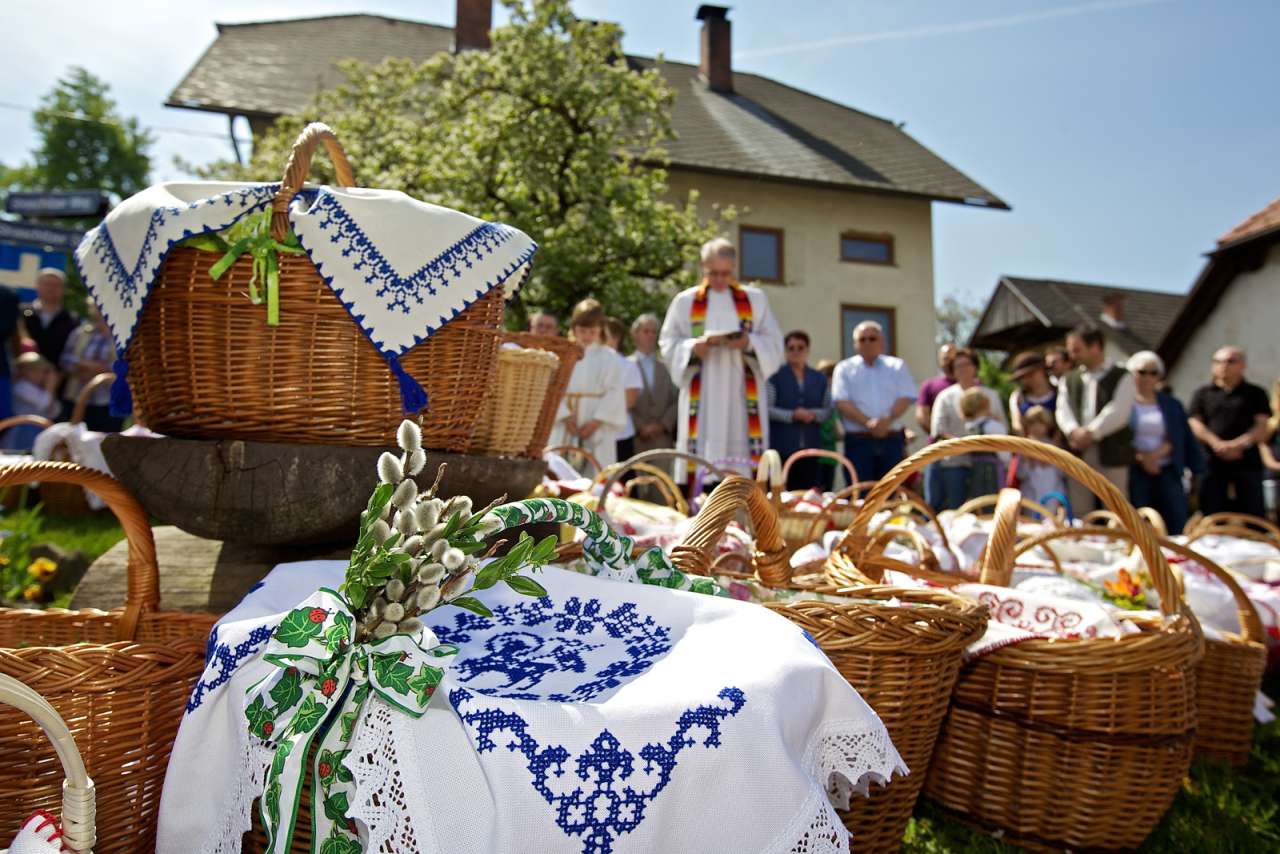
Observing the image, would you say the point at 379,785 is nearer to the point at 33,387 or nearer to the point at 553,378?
the point at 553,378

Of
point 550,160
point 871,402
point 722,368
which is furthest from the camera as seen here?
point 550,160

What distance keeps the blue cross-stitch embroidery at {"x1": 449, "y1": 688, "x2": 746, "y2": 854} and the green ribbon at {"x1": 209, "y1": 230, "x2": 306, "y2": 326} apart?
1092 millimetres

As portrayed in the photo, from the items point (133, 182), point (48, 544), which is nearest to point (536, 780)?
point (48, 544)

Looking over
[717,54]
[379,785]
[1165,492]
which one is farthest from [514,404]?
[717,54]

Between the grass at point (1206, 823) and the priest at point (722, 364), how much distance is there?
3.03 metres

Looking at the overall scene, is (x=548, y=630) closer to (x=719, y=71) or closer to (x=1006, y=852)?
(x=1006, y=852)

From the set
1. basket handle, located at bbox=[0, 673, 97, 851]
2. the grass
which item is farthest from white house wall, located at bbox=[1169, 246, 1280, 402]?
basket handle, located at bbox=[0, 673, 97, 851]

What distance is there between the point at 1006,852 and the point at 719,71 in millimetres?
20968

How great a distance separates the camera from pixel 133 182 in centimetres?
3456

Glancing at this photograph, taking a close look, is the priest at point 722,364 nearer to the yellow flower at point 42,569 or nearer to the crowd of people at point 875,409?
the crowd of people at point 875,409

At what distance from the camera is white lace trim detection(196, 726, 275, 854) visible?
3.99 ft

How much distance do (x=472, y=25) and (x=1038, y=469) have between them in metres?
15.3

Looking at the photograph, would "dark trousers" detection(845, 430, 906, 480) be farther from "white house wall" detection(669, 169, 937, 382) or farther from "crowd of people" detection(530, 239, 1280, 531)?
"white house wall" detection(669, 169, 937, 382)

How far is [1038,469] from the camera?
6625mm
